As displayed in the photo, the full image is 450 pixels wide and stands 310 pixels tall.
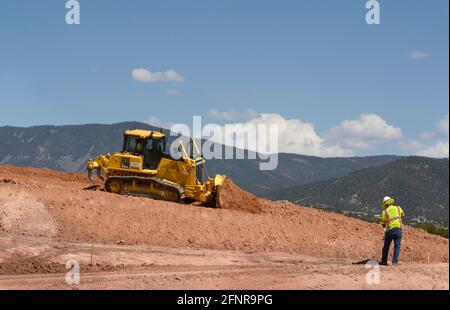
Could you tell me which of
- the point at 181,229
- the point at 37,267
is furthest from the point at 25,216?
the point at 181,229

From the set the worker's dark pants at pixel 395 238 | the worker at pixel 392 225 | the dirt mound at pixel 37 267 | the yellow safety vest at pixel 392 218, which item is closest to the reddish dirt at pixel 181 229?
the dirt mound at pixel 37 267

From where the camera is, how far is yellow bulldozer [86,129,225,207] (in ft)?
81.5

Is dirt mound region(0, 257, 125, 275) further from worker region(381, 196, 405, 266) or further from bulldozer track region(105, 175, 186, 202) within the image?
worker region(381, 196, 405, 266)

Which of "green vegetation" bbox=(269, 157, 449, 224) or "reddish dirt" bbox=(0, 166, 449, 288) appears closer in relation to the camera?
"reddish dirt" bbox=(0, 166, 449, 288)

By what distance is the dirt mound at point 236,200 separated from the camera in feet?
81.0

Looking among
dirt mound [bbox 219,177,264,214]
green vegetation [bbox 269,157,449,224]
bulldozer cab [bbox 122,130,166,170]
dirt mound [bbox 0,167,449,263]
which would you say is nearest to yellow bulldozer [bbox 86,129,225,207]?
bulldozer cab [bbox 122,130,166,170]

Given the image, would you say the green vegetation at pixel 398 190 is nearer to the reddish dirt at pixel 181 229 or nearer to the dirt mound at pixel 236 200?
the dirt mound at pixel 236 200

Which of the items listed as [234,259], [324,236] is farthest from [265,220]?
[234,259]

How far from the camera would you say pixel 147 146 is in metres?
25.6

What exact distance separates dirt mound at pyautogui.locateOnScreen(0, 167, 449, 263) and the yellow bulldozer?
5.24ft

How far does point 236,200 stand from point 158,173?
352 centimetres

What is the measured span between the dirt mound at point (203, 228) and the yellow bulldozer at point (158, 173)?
1.60 meters

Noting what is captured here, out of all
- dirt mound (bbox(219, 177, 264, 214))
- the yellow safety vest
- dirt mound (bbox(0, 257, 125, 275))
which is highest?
dirt mound (bbox(219, 177, 264, 214))
